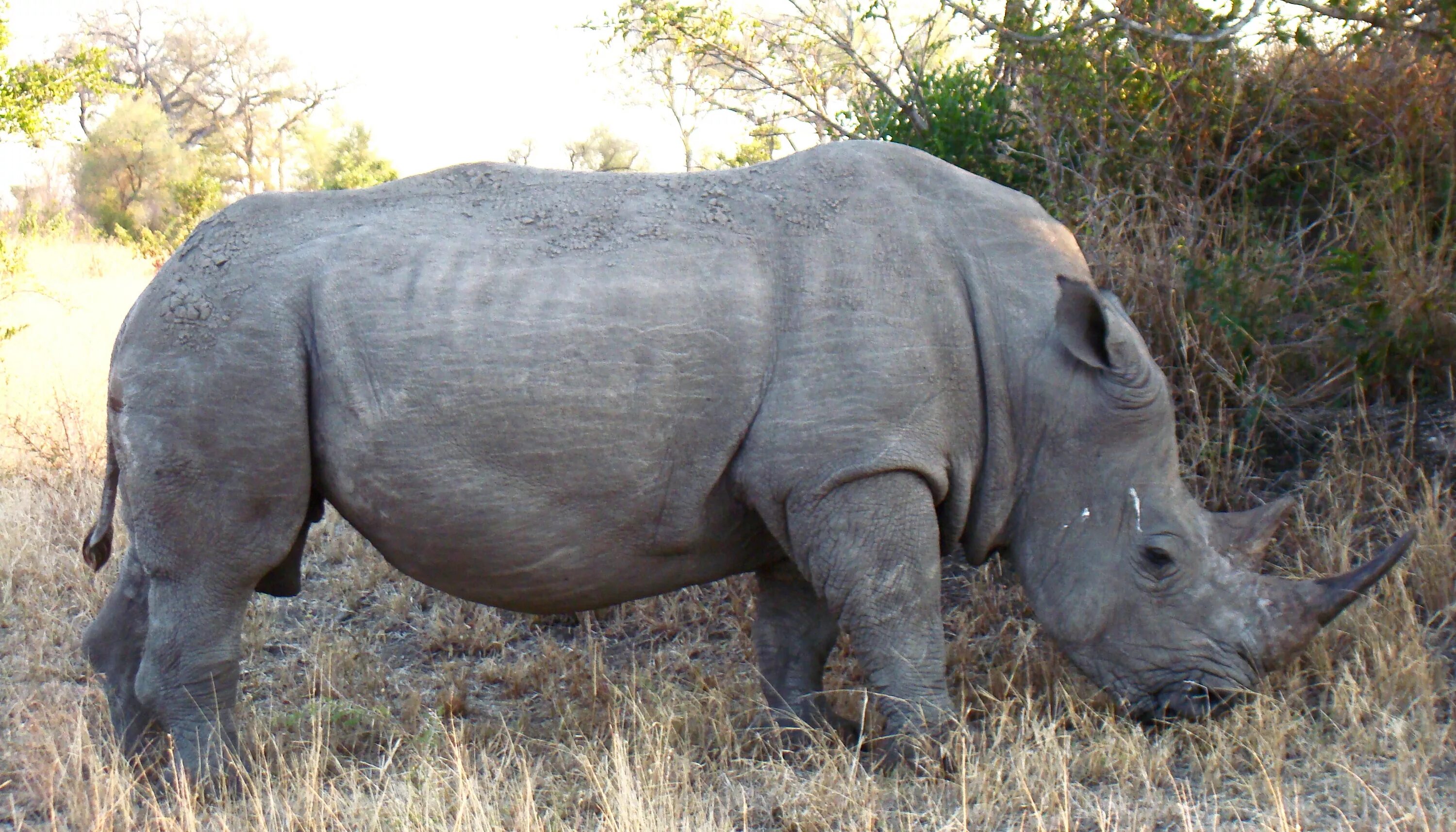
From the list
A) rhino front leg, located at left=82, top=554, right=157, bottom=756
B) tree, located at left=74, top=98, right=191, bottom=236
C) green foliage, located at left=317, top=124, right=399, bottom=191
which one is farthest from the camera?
green foliage, located at left=317, top=124, right=399, bottom=191

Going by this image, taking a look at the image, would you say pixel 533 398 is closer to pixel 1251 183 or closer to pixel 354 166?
pixel 1251 183

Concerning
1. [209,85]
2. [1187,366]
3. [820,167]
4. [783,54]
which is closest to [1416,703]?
[1187,366]

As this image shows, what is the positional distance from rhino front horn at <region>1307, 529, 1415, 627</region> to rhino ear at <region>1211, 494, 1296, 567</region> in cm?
18

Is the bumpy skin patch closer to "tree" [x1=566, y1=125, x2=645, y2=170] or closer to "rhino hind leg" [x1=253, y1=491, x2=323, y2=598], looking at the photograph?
"rhino hind leg" [x1=253, y1=491, x2=323, y2=598]

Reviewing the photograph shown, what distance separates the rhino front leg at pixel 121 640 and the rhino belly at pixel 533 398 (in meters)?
0.94

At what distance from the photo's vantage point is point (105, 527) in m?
4.27

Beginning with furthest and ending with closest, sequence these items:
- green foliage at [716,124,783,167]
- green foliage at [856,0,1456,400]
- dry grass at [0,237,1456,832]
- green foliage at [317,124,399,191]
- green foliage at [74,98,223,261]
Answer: green foliage at [317,124,399,191], green foliage at [74,98,223,261], green foliage at [716,124,783,167], green foliage at [856,0,1456,400], dry grass at [0,237,1456,832]

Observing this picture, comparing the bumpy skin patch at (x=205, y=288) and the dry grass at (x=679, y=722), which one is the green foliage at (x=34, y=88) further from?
the bumpy skin patch at (x=205, y=288)

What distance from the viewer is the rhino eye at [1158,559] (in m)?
3.94

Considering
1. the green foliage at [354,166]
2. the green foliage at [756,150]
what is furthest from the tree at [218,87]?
the green foliage at [756,150]

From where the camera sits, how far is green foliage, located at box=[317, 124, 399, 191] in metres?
26.9

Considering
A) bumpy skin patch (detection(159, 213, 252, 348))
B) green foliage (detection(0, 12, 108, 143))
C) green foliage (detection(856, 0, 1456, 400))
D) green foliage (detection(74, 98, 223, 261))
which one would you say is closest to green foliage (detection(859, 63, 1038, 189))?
green foliage (detection(856, 0, 1456, 400))

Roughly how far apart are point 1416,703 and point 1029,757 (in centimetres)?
128

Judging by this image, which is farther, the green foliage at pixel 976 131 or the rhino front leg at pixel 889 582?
the green foliage at pixel 976 131
